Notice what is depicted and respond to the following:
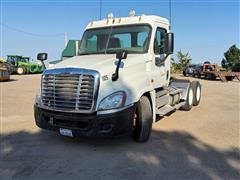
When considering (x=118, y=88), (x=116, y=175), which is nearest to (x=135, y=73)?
(x=118, y=88)

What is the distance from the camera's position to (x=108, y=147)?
5.76 meters

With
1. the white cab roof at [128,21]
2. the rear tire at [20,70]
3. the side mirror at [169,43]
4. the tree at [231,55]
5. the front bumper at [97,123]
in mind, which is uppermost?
the tree at [231,55]

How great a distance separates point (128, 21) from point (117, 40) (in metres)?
0.59

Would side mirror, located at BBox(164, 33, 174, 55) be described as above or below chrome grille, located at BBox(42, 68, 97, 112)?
above

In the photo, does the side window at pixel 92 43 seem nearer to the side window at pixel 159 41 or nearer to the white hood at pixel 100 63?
the white hood at pixel 100 63

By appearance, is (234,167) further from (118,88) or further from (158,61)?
(158,61)

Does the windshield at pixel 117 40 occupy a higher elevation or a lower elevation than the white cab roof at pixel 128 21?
lower

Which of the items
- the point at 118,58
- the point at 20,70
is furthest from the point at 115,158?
the point at 20,70

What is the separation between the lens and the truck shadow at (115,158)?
444 centimetres

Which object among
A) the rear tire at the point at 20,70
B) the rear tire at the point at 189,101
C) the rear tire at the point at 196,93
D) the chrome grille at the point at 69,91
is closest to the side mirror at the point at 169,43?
the chrome grille at the point at 69,91

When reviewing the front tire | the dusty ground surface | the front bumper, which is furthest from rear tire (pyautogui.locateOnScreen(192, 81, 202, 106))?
the front bumper

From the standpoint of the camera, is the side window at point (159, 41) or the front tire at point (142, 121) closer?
the front tire at point (142, 121)

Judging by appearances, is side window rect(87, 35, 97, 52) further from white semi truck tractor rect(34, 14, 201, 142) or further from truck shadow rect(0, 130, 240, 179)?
truck shadow rect(0, 130, 240, 179)

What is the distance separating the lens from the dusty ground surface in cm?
447
